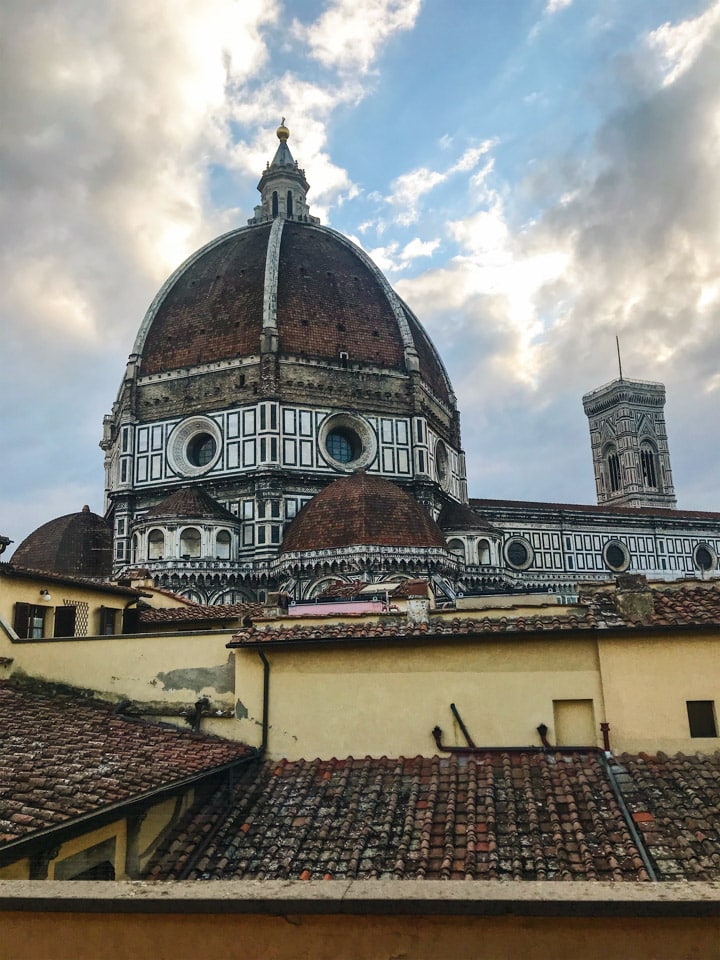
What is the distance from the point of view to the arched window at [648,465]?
76875 millimetres

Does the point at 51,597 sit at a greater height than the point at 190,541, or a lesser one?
lesser

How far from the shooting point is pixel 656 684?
384 inches

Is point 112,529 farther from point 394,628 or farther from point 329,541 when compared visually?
point 394,628

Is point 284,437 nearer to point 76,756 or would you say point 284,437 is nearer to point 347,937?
point 76,756

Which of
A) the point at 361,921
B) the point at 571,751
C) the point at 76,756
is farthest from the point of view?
the point at 571,751

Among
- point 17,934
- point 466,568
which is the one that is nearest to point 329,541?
point 466,568

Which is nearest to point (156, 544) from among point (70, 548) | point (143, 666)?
point (70, 548)

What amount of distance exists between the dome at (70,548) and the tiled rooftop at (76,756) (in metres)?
26.5

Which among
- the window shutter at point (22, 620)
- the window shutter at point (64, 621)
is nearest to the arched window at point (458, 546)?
the window shutter at point (64, 621)

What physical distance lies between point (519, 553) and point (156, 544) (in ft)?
83.6

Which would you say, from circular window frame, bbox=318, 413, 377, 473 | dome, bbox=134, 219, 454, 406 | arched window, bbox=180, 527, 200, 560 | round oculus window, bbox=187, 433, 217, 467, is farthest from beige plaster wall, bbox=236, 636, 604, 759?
dome, bbox=134, 219, 454, 406

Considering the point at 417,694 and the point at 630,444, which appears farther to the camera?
the point at 630,444

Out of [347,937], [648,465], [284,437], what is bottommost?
[347,937]

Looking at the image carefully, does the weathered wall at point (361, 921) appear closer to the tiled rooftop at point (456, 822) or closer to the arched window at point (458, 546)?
the tiled rooftop at point (456, 822)
